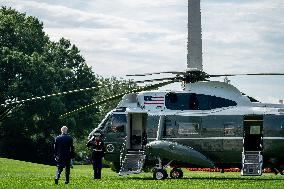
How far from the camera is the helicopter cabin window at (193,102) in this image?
1228 inches

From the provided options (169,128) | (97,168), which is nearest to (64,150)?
(97,168)

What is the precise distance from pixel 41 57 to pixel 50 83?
9.29 ft

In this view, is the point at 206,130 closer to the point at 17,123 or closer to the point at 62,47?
the point at 17,123

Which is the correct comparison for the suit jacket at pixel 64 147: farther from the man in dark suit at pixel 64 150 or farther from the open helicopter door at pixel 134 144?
the open helicopter door at pixel 134 144

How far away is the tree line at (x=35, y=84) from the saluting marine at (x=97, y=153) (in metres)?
46.7

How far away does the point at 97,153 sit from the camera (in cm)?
3133

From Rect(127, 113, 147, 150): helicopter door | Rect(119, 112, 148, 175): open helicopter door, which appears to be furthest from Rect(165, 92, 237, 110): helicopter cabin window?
Rect(127, 113, 147, 150): helicopter door

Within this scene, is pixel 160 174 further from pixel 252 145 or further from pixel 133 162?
pixel 252 145

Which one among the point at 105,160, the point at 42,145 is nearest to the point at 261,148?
the point at 105,160

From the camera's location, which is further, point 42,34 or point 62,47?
point 62,47

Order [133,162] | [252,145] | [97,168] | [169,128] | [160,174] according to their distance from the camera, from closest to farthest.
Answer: [160,174], [97,168], [169,128], [133,162], [252,145]

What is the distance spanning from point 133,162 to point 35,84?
1930 inches

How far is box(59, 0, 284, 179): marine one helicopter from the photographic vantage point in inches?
1198

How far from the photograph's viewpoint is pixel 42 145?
8662 cm
